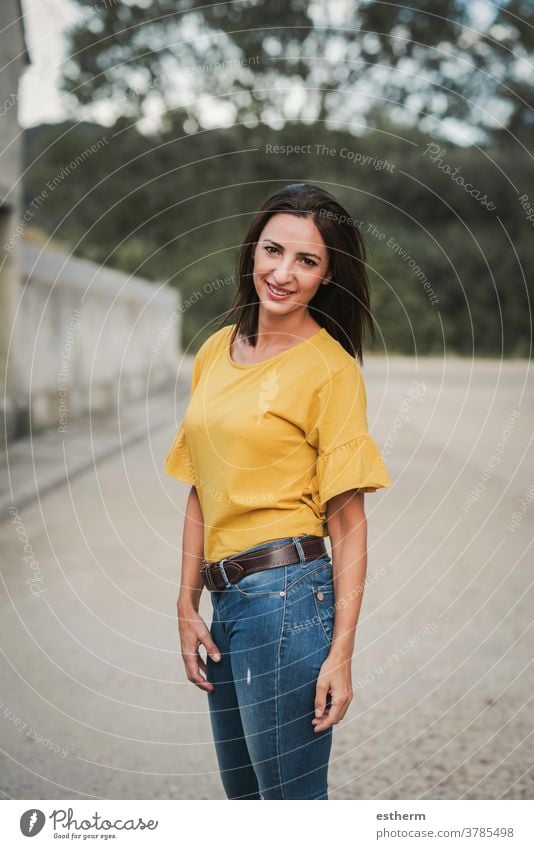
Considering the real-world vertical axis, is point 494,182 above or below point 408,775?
above

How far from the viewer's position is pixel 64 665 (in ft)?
16.4

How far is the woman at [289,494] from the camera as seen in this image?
78.4 inches

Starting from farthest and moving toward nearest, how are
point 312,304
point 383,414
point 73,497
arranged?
point 383,414
point 73,497
point 312,304

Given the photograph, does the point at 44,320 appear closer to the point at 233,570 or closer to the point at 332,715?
the point at 233,570

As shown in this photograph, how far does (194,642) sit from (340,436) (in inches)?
23.4

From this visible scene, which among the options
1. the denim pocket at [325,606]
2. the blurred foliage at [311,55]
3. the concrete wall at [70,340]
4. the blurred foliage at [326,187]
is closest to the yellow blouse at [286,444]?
the denim pocket at [325,606]

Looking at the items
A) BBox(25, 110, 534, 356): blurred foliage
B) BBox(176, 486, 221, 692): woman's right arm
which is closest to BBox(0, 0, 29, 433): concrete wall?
BBox(176, 486, 221, 692): woman's right arm

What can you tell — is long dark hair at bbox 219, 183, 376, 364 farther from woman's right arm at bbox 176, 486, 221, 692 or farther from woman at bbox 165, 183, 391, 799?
woman's right arm at bbox 176, 486, 221, 692

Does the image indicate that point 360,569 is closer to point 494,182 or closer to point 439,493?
point 439,493

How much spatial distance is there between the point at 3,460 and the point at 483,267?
2323 cm

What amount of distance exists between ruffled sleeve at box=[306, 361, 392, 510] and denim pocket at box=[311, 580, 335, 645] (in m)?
0.18

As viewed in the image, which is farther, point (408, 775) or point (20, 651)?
point (20, 651)
